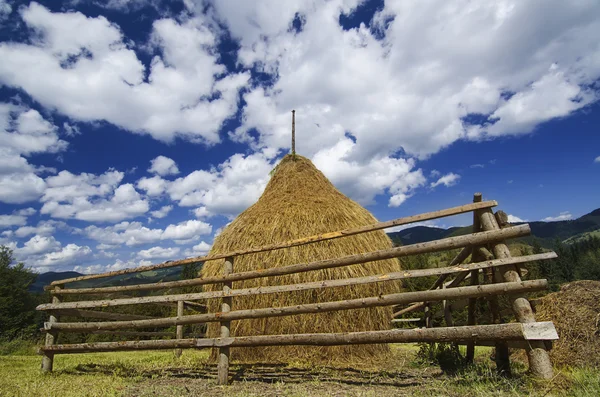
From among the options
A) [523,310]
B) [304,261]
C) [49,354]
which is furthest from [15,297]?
[523,310]

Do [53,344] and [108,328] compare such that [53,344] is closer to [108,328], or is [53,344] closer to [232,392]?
[108,328]

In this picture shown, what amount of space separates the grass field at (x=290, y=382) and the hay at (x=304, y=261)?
0.64 m

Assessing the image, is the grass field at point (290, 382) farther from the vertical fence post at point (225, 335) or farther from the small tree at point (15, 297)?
the small tree at point (15, 297)

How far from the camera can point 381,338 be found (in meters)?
4.39

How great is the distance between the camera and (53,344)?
21.8ft

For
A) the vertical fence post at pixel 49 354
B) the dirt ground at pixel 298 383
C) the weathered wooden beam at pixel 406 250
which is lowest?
the dirt ground at pixel 298 383

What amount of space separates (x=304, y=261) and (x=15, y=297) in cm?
4153

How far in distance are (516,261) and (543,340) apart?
84 centimetres

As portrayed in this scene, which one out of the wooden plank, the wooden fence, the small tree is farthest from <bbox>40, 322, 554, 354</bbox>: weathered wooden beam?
the small tree

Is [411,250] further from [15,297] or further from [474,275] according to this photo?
[15,297]

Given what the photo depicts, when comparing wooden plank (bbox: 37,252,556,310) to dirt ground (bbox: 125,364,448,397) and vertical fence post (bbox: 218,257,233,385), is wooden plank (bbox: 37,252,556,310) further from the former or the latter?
dirt ground (bbox: 125,364,448,397)

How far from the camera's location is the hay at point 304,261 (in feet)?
23.0

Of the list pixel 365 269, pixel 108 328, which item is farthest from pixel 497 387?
pixel 108 328

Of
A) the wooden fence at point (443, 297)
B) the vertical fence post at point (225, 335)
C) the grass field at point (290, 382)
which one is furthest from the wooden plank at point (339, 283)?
the grass field at point (290, 382)
